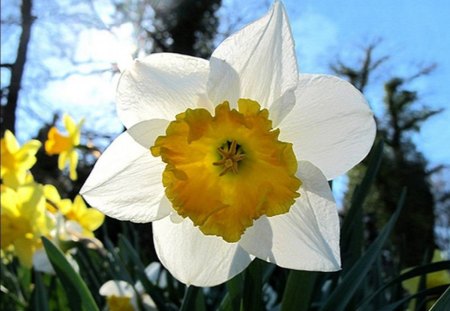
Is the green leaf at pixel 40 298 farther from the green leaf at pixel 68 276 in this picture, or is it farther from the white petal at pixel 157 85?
the white petal at pixel 157 85

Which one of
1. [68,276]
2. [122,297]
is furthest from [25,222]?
[68,276]

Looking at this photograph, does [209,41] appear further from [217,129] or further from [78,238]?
[217,129]

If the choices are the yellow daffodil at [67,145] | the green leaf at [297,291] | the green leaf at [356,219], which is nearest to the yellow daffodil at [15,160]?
the yellow daffodil at [67,145]

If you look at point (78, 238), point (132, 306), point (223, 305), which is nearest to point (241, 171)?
point (223, 305)

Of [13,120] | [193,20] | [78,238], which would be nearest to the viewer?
[78,238]

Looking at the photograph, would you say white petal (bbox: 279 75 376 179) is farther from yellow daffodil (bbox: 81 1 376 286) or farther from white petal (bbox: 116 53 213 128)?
white petal (bbox: 116 53 213 128)

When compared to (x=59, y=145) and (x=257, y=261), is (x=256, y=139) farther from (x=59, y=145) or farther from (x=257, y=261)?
(x=59, y=145)
